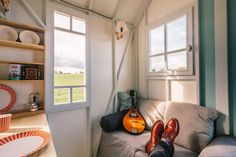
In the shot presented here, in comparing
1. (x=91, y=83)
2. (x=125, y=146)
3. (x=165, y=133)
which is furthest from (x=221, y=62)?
(x=91, y=83)

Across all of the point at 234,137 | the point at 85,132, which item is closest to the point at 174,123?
the point at 234,137

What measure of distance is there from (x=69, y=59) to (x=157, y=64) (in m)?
1.41

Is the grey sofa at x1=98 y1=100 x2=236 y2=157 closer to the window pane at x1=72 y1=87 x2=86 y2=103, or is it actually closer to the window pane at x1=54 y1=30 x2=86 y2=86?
the window pane at x1=72 y1=87 x2=86 y2=103

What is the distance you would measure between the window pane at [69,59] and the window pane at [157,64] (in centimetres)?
117

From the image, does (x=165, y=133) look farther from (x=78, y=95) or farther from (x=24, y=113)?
(x=24, y=113)

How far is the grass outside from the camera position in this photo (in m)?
1.88

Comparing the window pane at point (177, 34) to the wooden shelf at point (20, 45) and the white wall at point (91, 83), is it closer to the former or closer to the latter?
the white wall at point (91, 83)

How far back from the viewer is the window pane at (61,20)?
188cm

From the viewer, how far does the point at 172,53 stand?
205cm

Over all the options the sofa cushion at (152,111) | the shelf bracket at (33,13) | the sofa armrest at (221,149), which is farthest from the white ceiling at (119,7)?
the sofa armrest at (221,149)

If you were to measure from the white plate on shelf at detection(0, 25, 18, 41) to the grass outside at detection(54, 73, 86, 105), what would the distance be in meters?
0.64

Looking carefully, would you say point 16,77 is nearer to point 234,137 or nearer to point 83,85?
point 83,85

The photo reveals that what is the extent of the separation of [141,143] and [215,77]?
116 cm

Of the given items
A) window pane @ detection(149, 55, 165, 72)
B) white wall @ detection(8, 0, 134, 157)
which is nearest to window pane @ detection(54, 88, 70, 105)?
white wall @ detection(8, 0, 134, 157)
